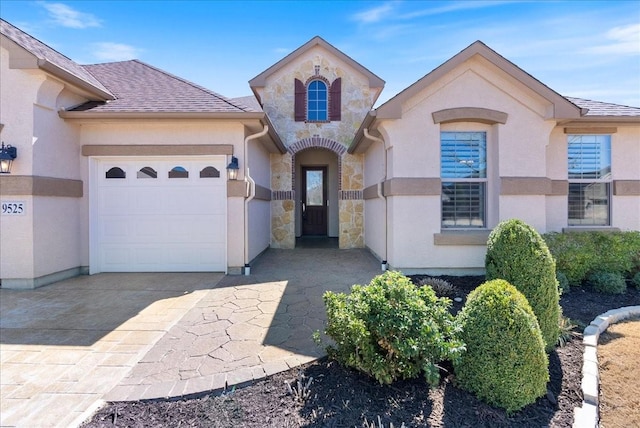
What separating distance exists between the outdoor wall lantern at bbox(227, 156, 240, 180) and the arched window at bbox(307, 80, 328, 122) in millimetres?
4711

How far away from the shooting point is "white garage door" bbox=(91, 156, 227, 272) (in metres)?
7.45

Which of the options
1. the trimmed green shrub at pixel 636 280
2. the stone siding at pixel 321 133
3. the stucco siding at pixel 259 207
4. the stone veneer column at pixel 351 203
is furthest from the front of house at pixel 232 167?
the stone siding at pixel 321 133

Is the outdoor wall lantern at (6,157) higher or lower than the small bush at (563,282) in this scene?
higher

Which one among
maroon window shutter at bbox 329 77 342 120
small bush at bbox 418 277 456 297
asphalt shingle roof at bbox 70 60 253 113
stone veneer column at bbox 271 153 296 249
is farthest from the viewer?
stone veneer column at bbox 271 153 296 249

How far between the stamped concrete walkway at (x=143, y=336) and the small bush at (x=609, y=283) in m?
4.27

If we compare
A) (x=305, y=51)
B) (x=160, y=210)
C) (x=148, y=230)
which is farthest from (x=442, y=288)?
(x=305, y=51)

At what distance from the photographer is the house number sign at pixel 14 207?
618 centimetres

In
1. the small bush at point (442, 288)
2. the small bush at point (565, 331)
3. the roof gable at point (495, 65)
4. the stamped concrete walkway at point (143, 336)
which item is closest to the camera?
Result: the stamped concrete walkway at point (143, 336)

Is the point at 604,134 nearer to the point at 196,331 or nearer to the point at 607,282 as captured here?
the point at 607,282

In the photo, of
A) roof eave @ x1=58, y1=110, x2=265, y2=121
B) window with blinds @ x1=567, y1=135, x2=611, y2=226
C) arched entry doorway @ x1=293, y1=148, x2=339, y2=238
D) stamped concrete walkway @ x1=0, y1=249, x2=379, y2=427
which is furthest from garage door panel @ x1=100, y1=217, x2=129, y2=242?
window with blinds @ x1=567, y1=135, x2=611, y2=226

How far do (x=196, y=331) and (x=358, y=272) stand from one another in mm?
4086

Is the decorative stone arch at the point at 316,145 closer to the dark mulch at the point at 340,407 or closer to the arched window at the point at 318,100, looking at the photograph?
the arched window at the point at 318,100

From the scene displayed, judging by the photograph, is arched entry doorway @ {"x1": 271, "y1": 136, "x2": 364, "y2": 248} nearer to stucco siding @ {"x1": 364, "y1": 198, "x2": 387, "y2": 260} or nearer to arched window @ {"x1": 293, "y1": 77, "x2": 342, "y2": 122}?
stucco siding @ {"x1": 364, "y1": 198, "x2": 387, "y2": 260}

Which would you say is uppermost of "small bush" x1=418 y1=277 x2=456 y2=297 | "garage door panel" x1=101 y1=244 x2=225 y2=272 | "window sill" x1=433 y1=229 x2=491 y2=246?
"window sill" x1=433 y1=229 x2=491 y2=246
